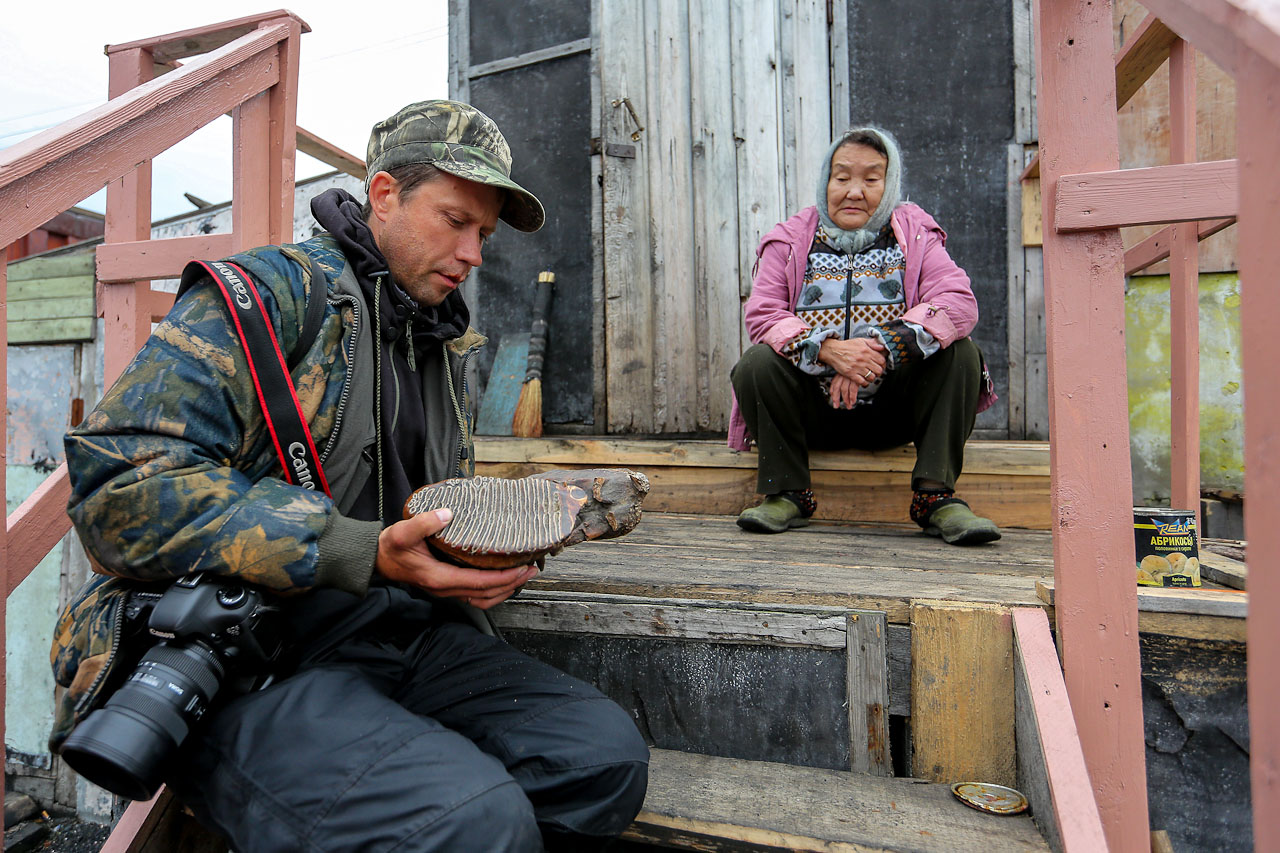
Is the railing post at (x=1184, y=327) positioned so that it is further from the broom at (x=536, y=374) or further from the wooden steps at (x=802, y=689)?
the broom at (x=536, y=374)

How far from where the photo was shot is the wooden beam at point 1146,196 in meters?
1.14

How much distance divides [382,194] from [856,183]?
5.36ft

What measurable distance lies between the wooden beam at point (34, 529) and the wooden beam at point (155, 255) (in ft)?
Result: 1.78

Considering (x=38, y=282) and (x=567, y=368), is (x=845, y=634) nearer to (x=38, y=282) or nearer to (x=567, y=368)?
(x=567, y=368)

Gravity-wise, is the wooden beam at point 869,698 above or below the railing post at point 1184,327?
below

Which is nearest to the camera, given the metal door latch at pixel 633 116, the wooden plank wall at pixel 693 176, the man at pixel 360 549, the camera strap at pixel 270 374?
the man at pixel 360 549

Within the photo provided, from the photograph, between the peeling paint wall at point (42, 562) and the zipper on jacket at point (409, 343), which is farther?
the peeling paint wall at point (42, 562)

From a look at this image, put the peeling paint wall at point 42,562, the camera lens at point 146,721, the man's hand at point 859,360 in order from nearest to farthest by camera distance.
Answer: the camera lens at point 146,721 < the man's hand at point 859,360 < the peeling paint wall at point 42,562

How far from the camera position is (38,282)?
4.51 meters

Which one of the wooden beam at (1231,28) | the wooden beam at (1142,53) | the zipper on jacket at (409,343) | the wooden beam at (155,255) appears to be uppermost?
the wooden beam at (1142,53)

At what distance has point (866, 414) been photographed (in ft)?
7.93

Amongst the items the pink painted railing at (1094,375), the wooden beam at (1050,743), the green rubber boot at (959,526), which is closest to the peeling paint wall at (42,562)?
the green rubber boot at (959,526)

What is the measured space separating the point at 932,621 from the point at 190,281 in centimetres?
143

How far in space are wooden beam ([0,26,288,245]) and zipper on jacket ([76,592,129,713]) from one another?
71 cm
